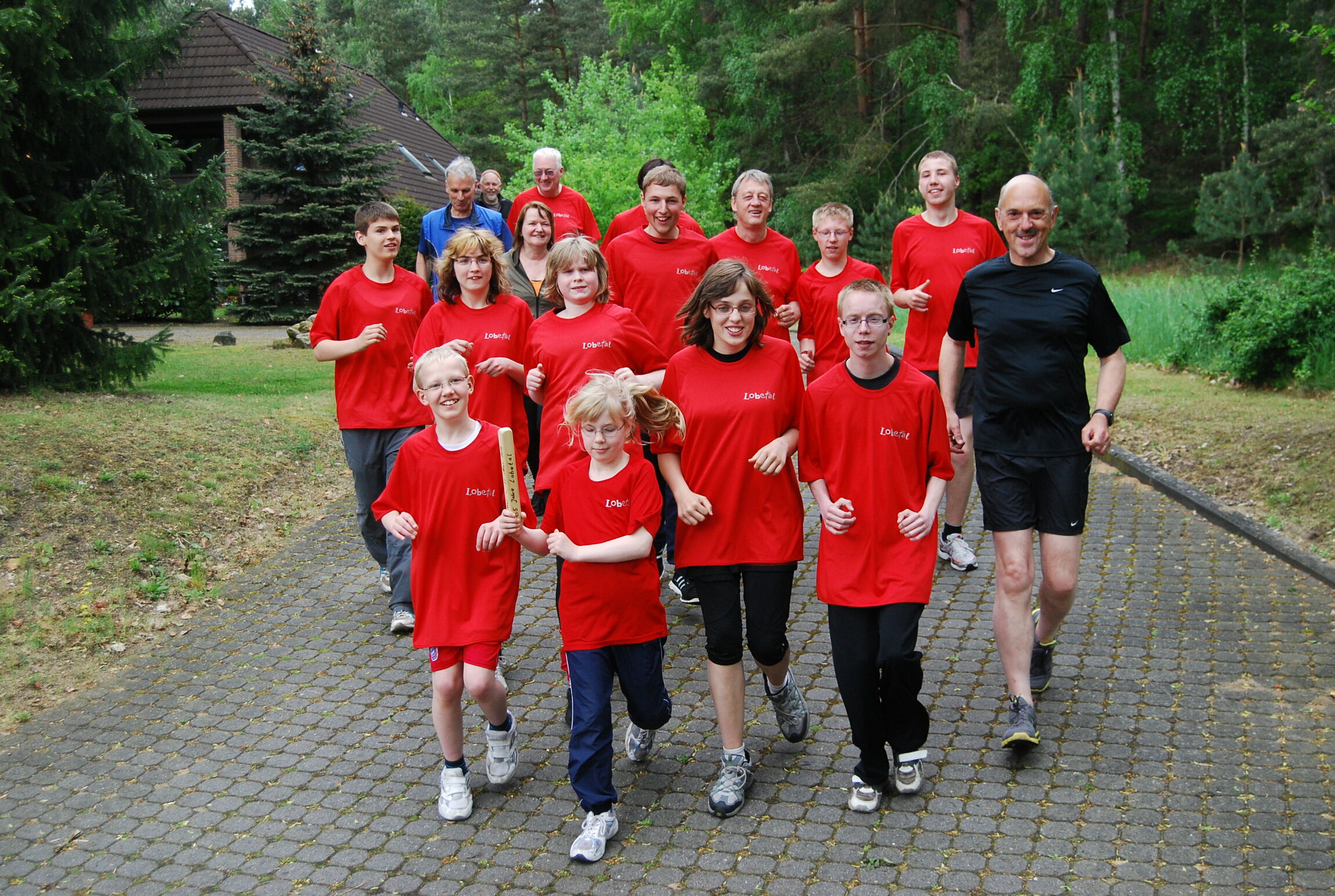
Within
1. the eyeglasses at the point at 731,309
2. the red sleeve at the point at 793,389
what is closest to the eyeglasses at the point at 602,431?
the eyeglasses at the point at 731,309

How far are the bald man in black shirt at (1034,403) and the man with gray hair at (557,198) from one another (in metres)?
3.30

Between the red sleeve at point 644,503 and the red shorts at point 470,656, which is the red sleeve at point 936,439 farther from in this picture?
the red shorts at point 470,656

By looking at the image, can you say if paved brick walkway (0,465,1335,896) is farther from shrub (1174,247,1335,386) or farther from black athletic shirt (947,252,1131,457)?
shrub (1174,247,1335,386)

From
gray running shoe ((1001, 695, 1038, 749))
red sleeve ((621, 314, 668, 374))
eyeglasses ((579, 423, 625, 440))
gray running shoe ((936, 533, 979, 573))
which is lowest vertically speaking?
gray running shoe ((1001, 695, 1038, 749))

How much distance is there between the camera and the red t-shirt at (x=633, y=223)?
725 centimetres

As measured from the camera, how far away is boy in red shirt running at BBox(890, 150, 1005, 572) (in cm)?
702

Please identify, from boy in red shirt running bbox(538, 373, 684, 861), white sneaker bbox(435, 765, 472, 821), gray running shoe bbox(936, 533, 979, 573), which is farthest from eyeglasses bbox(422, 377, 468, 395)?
gray running shoe bbox(936, 533, 979, 573)

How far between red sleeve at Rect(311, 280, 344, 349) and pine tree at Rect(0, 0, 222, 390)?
4.77 m

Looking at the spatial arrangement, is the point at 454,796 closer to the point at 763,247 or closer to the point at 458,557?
the point at 458,557

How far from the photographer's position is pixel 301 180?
907 inches

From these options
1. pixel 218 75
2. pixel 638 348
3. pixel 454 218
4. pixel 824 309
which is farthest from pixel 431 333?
pixel 218 75

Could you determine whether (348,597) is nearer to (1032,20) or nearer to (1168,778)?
(1168,778)

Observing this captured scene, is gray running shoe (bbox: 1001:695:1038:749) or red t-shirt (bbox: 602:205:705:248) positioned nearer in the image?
gray running shoe (bbox: 1001:695:1038:749)

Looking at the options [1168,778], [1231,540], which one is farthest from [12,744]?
[1231,540]
